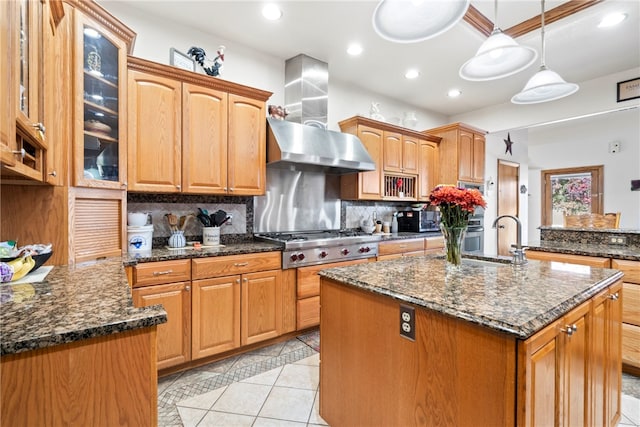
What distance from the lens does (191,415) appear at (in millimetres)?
1841

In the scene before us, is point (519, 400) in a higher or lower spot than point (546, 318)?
lower

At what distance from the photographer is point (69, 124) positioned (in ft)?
5.82

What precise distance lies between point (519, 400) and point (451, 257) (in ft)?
3.17

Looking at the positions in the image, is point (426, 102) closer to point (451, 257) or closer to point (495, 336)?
point (451, 257)

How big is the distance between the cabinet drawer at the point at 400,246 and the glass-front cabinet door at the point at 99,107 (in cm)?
254

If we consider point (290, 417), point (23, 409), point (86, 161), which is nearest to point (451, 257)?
point (290, 417)

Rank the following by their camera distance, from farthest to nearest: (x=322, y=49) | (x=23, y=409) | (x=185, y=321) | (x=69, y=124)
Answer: (x=322, y=49)
(x=185, y=321)
(x=69, y=124)
(x=23, y=409)

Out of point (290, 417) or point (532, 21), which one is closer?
point (290, 417)

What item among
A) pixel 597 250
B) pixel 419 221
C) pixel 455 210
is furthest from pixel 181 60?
pixel 597 250

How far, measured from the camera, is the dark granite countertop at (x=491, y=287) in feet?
3.25

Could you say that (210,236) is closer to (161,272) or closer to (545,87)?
(161,272)

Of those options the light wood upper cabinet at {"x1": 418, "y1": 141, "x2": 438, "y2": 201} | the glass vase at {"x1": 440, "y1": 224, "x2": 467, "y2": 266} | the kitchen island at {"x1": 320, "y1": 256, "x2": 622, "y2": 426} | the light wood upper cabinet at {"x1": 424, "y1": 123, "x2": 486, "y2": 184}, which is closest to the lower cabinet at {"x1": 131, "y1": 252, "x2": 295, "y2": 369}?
the kitchen island at {"x1": 320, "y1": 256, "x2": 622, "y2": 426}

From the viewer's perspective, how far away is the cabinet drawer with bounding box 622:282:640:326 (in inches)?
84.7

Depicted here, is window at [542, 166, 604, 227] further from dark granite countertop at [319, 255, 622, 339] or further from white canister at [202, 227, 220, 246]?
white canister at [202, 227, 220, 246]
